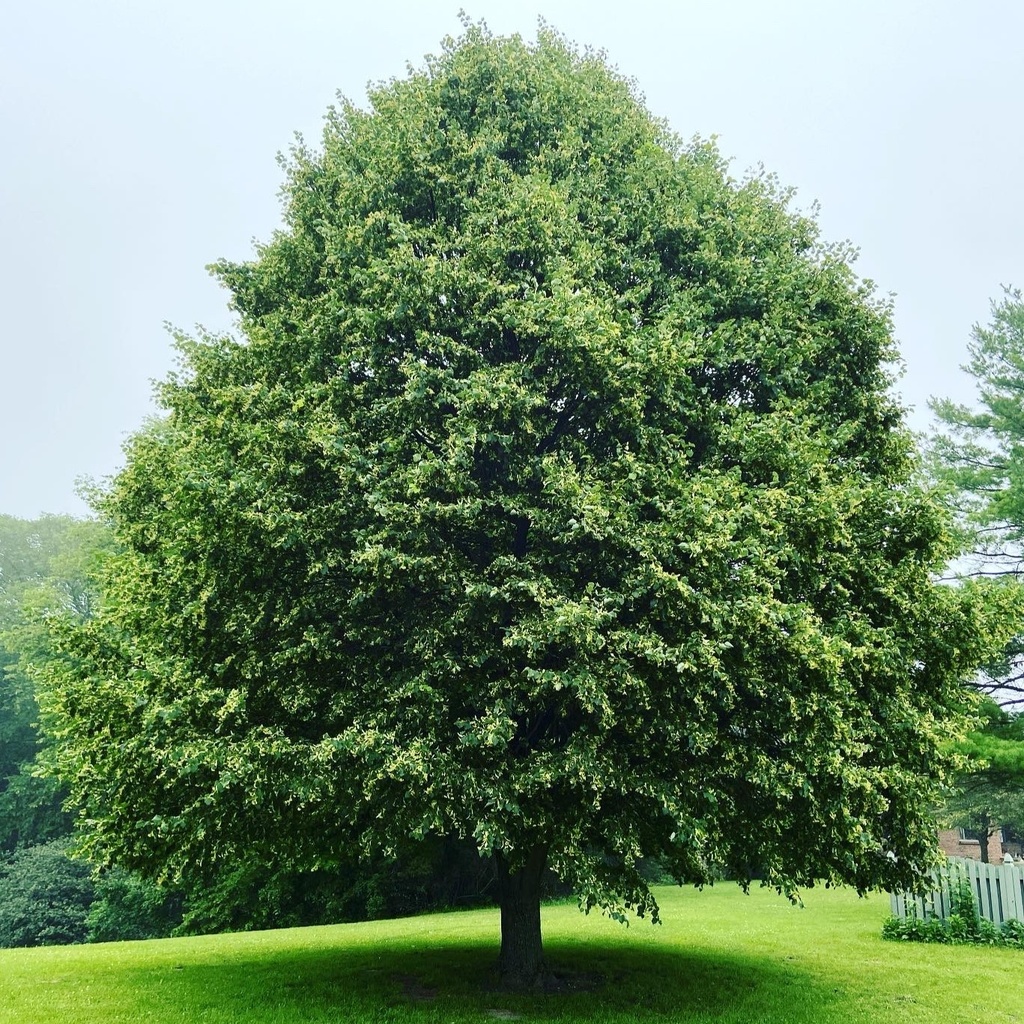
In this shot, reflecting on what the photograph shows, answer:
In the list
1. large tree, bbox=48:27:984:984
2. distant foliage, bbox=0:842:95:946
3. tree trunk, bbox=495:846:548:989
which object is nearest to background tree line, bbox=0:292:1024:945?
distant foliage, bbox=0:842:95:946

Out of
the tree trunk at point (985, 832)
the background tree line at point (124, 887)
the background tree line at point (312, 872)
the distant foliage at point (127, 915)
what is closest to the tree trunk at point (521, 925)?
the background tree line at point (312, 872)

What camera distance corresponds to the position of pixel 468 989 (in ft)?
44.7

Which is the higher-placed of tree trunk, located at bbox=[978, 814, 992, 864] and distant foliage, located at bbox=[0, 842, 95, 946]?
tree trunk, located at bbox=[978, 814, 992, 864]

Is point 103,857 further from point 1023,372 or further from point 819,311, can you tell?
point 1023,372

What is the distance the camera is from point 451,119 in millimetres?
14805

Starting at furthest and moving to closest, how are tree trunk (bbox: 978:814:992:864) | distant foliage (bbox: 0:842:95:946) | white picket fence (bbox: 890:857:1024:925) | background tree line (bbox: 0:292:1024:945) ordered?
tree trunk (bbox: 978:814:992:864)
distant foliage (bbox: 0:842:95:946)
background tree line (bbox: 0:292:1024:945)
white picket fence (bbox: 890:857:1024:925)

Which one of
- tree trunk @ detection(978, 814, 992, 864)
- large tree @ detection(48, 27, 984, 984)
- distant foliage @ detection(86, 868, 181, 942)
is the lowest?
distant foliage @ detection(86, 868, 181, 942)

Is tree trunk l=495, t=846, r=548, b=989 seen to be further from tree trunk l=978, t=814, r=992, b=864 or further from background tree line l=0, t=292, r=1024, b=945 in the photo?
tree trunk l=978, t=814, r=992, b=864

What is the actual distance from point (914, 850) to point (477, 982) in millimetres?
7486

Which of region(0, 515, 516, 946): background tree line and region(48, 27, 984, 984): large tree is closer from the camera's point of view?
region(48, 27, 984, 984): large tree

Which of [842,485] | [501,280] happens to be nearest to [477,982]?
[842,485]

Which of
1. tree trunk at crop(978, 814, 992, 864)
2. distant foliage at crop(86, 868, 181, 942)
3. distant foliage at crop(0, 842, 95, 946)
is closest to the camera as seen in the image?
distant foliage at crop(86, 868, 181, 942)

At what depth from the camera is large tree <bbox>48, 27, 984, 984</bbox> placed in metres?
10.6

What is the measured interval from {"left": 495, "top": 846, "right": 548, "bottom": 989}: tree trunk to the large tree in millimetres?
64
